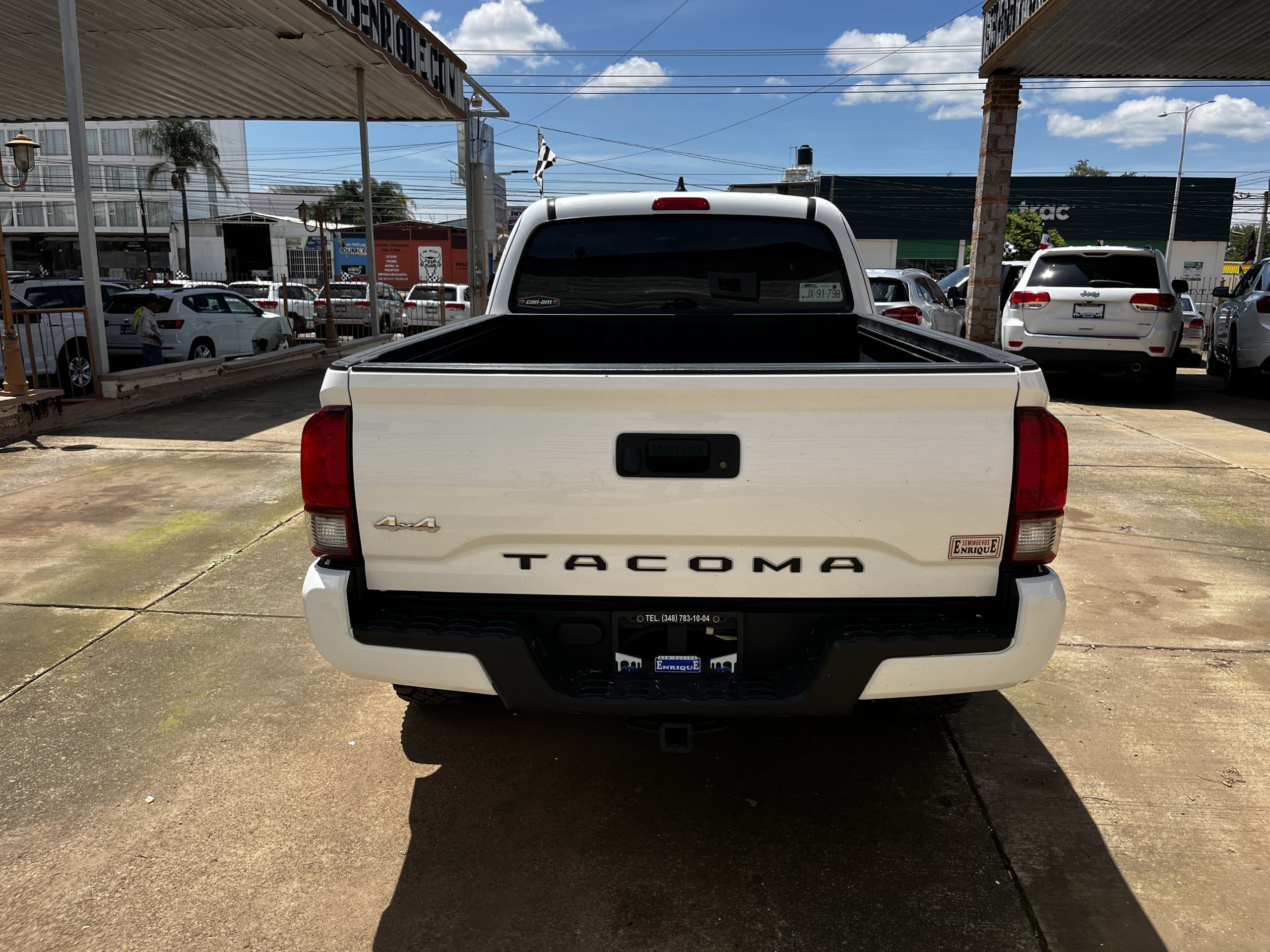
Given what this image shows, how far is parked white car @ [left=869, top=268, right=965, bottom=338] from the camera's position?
41.0 feet

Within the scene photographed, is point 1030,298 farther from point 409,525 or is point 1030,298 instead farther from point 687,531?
point 409,525

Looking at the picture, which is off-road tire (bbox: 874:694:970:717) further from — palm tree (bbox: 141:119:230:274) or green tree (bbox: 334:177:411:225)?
green tree (bbox: 334:177:411:225)

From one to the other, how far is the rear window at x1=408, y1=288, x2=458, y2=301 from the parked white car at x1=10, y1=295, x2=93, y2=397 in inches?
593

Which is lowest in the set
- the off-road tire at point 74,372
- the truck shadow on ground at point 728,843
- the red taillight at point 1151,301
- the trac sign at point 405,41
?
the truck shadow on ground at point 728,843

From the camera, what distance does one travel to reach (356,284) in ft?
85.6

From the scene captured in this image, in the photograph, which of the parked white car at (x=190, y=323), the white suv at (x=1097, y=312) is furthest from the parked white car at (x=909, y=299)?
the parked white car at (x=190, y=323)

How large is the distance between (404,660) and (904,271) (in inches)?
495

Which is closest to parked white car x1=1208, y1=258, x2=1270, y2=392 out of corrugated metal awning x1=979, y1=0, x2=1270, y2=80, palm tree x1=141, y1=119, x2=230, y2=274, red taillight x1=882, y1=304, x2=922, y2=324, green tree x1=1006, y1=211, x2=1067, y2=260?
corrugated metal awning x1=979, y1=0, x2=1270, y2=80

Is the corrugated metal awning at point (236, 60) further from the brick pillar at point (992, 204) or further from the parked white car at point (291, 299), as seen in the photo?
the brick pillar at point (992, 204)

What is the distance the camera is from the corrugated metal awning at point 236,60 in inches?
504

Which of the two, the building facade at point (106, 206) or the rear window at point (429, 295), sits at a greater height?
the building facade at point (106, 206)

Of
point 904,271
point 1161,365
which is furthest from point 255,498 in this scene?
point 1161,365

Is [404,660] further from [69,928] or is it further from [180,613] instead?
[180,613]

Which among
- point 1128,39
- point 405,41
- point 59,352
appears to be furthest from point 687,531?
point 405,41
